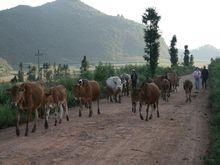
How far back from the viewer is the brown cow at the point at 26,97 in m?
15.2

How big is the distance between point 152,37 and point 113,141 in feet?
110

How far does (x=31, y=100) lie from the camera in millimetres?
16094

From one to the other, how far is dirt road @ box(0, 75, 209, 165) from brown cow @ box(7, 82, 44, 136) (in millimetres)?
936

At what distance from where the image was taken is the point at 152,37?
153 feet

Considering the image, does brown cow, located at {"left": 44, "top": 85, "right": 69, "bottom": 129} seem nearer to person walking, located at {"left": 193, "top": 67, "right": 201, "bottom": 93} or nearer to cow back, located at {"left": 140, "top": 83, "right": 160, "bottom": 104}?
cow back, located at {"left": 140, "top": 83, "right": 160, "bottom": 104}

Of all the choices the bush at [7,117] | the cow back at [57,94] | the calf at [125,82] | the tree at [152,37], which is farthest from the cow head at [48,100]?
the tree at [152,37]

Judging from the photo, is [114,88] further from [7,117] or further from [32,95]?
[32,95]

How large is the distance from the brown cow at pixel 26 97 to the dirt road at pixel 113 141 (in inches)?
36.8

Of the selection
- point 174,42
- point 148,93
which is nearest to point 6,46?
point 174,42

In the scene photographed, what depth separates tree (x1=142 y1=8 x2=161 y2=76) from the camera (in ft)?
152

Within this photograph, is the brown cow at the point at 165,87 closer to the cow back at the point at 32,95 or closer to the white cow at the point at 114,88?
the white cow at the point at 114,88

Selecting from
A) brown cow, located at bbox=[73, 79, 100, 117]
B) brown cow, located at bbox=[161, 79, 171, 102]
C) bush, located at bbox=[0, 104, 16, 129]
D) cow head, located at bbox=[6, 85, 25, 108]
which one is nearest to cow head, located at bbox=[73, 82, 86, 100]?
brown cow, located at bbox=[73, 79, 100, 117]

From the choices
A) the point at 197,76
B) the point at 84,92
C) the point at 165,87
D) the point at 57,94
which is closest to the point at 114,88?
the point at 165,87

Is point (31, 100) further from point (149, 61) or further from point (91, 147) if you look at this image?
point (149, 61)
